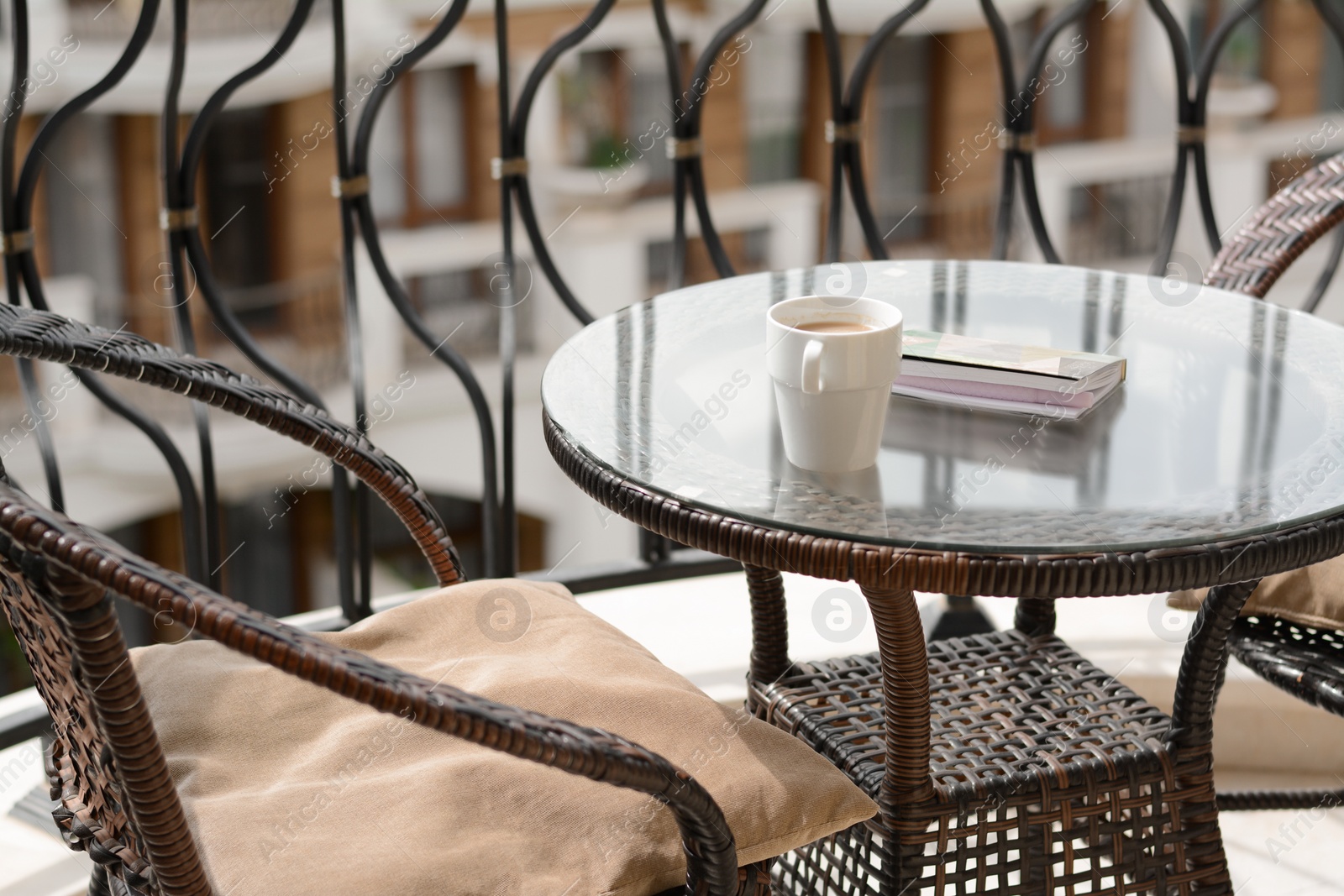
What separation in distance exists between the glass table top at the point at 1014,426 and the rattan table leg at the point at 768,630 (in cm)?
23

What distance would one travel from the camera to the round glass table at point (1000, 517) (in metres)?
0.83

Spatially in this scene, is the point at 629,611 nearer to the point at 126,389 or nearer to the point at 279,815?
the point at 279,815

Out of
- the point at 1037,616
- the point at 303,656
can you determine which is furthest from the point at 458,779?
the point at 1037,616

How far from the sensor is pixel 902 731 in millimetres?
1005

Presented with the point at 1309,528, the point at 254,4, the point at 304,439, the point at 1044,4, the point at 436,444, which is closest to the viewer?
the point at 1309,528

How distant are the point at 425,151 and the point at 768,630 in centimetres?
885

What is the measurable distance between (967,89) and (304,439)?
34.7ft

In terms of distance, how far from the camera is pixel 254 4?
8.85 meters

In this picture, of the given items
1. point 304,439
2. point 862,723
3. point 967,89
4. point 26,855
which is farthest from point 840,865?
point 967,89

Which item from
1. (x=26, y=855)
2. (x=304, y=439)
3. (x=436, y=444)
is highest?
(x=304, y=439)

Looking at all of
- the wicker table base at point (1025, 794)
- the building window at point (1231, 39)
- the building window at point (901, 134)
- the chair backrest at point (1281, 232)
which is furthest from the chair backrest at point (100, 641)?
the building window at point (1231, 39)

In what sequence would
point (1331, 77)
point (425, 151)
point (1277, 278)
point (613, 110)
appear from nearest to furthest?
point (1277, 278) → point (425, 151) → point (613, 110) → point (1331, 77)

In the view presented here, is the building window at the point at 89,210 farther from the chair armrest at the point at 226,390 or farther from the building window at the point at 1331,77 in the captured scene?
the building window at the point at 1331,77

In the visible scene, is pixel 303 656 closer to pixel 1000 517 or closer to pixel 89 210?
pixel 1000 517
